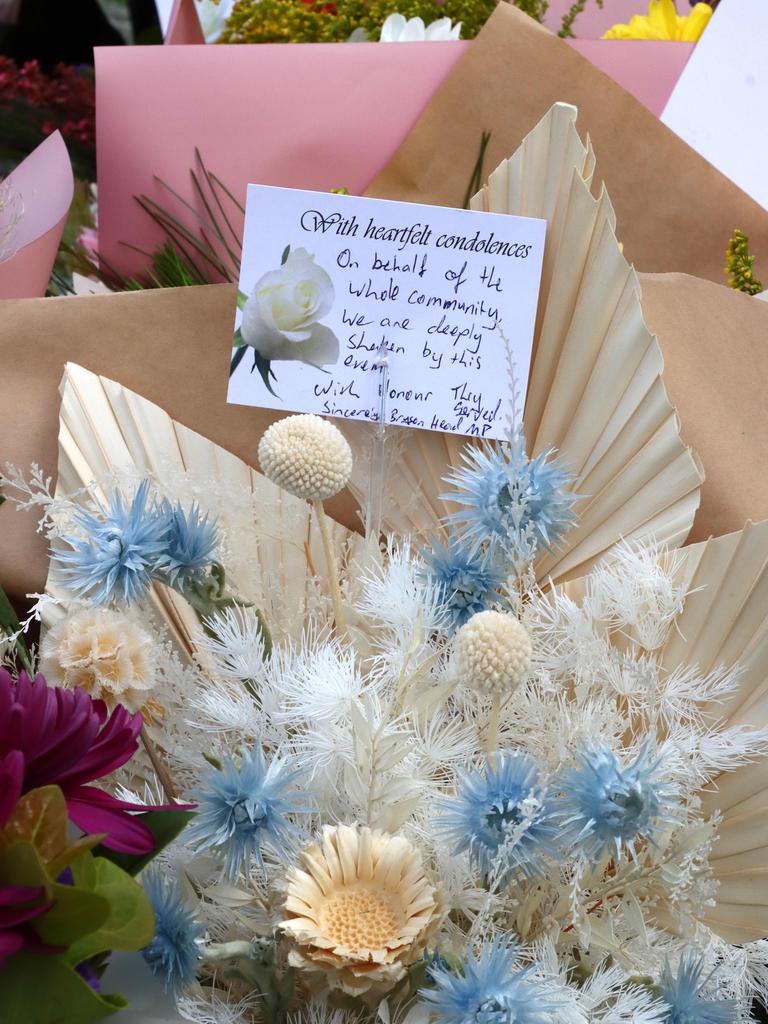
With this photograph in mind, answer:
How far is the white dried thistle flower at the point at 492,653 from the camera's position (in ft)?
1.36

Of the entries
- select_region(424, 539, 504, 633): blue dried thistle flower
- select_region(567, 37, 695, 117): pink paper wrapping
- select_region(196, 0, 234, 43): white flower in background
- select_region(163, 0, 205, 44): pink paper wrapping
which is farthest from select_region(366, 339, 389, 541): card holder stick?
select_region(196, 0, 234, 43): white flower in background

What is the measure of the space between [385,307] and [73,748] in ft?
1.14

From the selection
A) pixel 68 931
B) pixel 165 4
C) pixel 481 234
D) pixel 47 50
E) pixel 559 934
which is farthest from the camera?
pixel 47 50

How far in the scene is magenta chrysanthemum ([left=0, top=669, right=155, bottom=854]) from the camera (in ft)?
1.26

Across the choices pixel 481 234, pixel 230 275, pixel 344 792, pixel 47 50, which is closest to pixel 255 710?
pixel 344 792

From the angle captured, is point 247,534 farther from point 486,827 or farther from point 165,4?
point 165,4

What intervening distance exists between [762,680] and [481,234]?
0.99 ft

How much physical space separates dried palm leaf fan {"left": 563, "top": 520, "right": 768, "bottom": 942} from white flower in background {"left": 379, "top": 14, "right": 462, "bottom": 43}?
586 mm

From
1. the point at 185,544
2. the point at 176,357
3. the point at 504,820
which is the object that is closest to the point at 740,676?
the point at 504,820

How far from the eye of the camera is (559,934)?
0.47 metres

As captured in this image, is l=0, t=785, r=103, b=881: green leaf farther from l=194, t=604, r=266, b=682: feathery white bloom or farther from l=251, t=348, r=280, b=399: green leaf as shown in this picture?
l=251, t=348, r=280, b=399: green leaf

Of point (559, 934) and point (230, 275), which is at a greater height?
point (230, 275)

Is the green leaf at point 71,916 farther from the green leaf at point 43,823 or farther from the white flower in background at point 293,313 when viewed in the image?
the white flower in background at point 293,313

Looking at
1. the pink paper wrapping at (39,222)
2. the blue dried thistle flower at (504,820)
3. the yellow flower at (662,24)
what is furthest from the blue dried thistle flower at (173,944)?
the yellow flower at (662,24)
